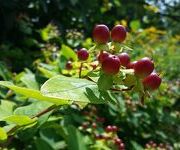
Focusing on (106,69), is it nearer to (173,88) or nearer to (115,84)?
(115,84)

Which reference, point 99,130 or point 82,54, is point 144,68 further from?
point 99,130

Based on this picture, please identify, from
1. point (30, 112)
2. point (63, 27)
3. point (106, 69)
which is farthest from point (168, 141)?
point (106, 69)

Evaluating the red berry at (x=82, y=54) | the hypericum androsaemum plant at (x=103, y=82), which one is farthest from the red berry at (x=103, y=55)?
the red berry at (x=82, y=54)

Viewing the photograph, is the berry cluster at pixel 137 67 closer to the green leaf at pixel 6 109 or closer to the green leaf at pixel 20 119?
the green leaf at pixel 20 119

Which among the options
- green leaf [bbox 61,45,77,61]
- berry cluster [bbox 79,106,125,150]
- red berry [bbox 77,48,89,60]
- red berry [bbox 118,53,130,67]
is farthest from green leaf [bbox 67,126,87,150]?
red berry [bbox 118,53,130,67]

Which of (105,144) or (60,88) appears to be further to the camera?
(105,144)

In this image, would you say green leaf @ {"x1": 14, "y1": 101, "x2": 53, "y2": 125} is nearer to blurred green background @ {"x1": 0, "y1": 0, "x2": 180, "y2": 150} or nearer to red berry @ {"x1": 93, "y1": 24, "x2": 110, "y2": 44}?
red berry @ {"x1": 93, "y1": 24, "x2": 110, "y2": 44}
